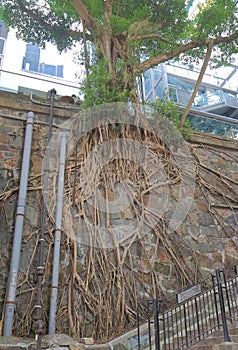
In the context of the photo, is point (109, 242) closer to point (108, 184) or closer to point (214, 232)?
point (108, 184)

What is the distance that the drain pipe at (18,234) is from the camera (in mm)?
3291

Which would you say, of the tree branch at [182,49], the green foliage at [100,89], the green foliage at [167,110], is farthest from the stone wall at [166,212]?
the tree branch at [182,49]

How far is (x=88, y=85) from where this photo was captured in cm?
508

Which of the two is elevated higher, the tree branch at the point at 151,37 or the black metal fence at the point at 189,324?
the tree branch at the point at 151,37

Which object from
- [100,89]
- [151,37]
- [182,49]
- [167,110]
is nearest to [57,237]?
[100,89]

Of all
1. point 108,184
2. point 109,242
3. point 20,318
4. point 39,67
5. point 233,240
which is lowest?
point 20,318

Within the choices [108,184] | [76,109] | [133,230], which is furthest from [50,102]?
[133,230]

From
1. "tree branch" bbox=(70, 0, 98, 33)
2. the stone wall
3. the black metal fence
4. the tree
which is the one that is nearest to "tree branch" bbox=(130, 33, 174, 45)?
the tree

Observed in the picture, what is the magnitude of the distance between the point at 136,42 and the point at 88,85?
1228mm

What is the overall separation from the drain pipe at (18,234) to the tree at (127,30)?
125 cm

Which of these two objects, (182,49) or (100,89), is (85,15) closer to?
(100,89)

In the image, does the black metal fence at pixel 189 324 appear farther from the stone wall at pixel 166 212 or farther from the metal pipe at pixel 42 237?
the metal pipe at pixel 42 237

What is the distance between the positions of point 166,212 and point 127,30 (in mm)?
3132

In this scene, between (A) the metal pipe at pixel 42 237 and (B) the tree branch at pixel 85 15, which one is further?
(B) the tree branch at pixel 85 15
